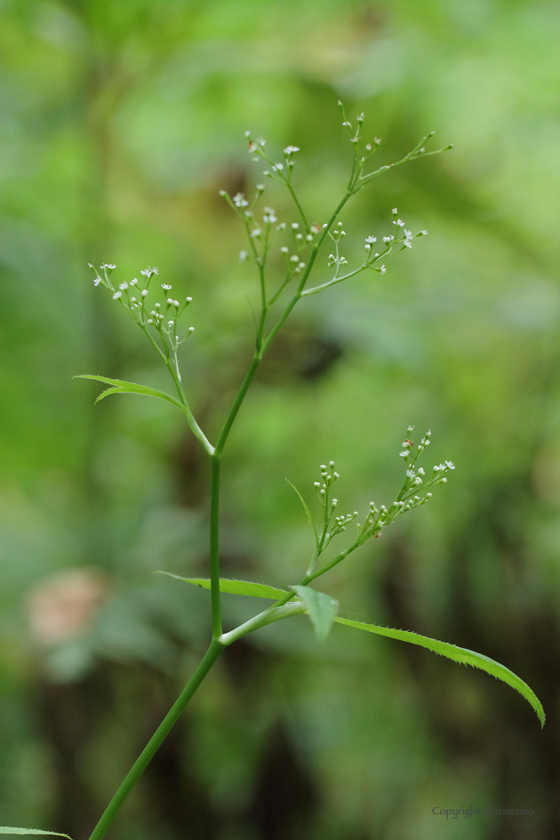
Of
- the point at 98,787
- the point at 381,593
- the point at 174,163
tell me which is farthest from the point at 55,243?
the point at 98,787

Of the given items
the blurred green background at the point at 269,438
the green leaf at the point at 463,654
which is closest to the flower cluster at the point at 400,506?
the green leaf at the point at 463,654

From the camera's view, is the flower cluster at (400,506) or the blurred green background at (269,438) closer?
the flower cluster at (400,506)

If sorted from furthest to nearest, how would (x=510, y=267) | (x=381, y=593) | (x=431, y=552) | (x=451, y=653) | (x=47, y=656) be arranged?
1. (x=510, y=267)
2. (x=431, y=552)
3. (x=381, y=593)
4. (x=47, y=656)
5. (x=451, y=653)

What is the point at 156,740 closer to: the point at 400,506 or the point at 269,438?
the point at 400,506

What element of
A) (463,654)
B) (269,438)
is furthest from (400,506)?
(269,438)

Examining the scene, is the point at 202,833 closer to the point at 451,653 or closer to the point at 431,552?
the point at 431,552

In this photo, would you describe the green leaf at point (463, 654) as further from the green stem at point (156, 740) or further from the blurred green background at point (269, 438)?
the blurred green background at point (269, 438)
